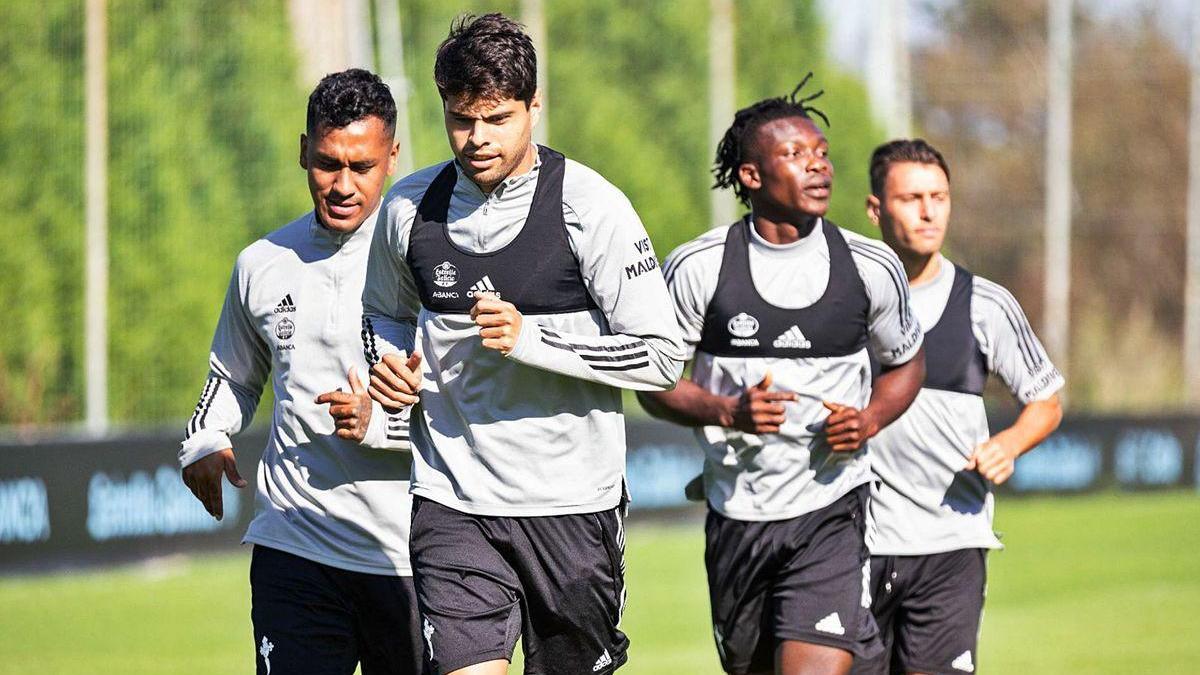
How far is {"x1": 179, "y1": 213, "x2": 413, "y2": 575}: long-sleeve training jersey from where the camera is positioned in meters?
5.74

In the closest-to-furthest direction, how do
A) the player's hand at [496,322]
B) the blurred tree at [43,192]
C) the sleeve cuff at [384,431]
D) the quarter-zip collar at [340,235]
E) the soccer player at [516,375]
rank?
the player's hand at [496,322] → the soccer player at [516,375] → the sleeve cuff at [384,431] → the quarter-zip collar at [340,235] → the blurred tree at [43,192]

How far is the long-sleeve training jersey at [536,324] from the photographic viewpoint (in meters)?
5.12

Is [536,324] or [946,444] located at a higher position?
[536,324]

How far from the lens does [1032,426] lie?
701 cm

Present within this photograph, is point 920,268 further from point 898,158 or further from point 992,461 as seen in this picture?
point 992,461

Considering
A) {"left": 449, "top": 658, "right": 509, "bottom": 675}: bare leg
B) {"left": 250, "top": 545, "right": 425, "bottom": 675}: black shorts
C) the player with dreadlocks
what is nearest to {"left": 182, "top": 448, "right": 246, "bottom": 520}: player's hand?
{"left": 250, "top": 545, "right": 425, "bottom": 675}: black shorts

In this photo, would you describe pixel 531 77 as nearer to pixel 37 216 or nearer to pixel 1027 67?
pixel 37 216

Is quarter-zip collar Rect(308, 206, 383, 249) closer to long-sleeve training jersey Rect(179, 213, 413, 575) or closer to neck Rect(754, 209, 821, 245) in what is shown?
long-sleeve training jersey Rect(179, 213, 413, 575)

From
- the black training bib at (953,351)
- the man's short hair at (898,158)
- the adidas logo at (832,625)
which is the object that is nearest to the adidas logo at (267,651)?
the adidas logo at (832,625)

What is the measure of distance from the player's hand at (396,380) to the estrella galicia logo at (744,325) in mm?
1672

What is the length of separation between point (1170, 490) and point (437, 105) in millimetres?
10543

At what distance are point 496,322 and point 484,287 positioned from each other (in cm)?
34

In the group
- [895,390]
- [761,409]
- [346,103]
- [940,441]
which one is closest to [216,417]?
[346,103]

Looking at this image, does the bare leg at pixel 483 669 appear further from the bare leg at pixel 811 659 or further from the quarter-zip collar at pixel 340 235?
the quarter-zip collar at pixel 340 235
